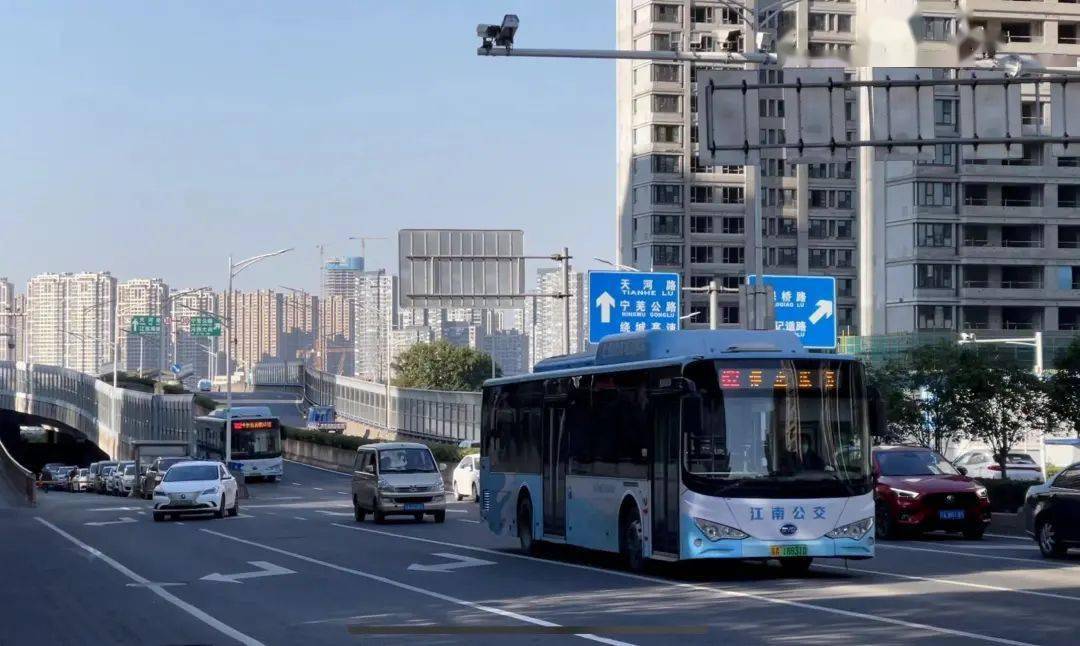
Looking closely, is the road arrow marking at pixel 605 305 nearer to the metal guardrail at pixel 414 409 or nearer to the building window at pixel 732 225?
the metal guardrail at pixel 414 409

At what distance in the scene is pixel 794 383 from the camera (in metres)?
21.2

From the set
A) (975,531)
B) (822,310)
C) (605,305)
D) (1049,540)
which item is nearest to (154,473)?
(605,305)

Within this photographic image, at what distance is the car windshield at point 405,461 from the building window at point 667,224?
2812 inches

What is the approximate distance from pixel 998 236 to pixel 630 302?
45.1 metres

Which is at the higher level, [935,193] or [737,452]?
[935,193]

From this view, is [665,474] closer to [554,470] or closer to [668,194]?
[554,470]

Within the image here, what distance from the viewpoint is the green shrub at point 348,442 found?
6919cm

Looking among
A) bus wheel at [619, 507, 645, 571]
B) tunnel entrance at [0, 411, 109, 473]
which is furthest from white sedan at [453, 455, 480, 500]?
tunnel entrance at [0, 411, 109, 473]

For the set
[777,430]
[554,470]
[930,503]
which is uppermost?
[777,430]

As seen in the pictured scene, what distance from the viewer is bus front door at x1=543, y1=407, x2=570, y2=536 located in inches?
1001

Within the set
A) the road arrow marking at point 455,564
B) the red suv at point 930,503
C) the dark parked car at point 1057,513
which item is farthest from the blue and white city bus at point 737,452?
the red suv at point 930,503

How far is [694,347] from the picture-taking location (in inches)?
890

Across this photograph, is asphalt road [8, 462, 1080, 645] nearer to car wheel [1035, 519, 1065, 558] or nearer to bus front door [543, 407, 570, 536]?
car wheel [1035, 519, 1065, 558]

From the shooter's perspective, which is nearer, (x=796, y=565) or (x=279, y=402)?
(x=796, y=565)
